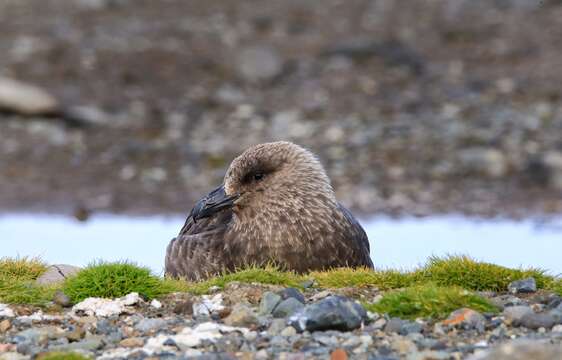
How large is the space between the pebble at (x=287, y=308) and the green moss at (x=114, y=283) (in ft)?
3.49

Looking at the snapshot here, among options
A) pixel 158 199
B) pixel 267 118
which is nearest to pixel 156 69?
pixel 267 118

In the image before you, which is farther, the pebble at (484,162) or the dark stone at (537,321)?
the pebble at (484,162)

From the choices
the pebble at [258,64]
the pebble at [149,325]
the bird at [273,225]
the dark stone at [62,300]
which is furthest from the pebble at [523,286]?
the pebble at [258,64]

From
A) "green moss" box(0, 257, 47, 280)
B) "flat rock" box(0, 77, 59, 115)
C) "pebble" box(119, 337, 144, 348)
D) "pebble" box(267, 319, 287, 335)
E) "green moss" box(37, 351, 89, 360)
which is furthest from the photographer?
"flat rock" box(0, 77, 59, 115)

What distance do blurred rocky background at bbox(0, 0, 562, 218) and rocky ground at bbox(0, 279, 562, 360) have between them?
12.4 m

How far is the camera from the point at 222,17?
1176 inches

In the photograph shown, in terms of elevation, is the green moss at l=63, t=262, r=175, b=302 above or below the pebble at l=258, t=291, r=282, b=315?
above

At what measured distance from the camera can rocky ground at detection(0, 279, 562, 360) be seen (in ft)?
21.8

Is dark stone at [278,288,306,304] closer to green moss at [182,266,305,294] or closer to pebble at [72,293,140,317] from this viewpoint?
green moss at [182,266,305,294]

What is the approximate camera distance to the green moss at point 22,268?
9.03 m

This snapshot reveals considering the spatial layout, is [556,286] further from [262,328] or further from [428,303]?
[262,328]

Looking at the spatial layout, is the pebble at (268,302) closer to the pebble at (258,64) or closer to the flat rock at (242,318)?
the flat rock at (242,318)

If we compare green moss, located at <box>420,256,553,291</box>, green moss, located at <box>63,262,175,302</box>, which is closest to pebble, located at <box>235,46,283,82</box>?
green moss, located at <box>420,256,553,291</box>

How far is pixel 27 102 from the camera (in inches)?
957
